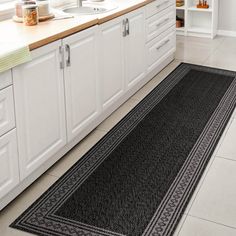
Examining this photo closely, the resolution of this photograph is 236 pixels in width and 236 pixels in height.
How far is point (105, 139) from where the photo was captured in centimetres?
346

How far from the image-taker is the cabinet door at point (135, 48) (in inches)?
153

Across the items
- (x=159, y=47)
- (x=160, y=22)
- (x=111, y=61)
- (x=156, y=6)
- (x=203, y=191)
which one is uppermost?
(x=156, y=6)

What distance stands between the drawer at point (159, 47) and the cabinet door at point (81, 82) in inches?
45.1

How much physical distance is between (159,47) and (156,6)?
409 mm

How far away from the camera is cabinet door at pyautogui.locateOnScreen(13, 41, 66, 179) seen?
2.59 metres

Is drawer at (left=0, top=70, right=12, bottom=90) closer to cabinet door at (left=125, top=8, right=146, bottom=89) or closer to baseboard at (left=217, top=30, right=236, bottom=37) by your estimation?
cabinet door at (left=125, top=8, right=146, bottom=89)

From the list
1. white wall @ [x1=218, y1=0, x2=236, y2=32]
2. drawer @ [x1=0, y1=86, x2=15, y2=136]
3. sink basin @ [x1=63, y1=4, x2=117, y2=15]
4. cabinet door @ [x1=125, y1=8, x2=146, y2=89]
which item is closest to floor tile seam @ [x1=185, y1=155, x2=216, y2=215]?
drawer @ [x1=0, y1=86, x2=15, y2=136]

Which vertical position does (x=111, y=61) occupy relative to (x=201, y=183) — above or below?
above

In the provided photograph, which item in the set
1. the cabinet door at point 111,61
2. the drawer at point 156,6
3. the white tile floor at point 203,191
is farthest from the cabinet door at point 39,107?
the drawer at point 156,6

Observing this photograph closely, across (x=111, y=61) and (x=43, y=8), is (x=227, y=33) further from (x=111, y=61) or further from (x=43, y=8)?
(x=43, y=8)

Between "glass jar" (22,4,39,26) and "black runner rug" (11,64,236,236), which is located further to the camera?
"glass jar" (22,4,39,26)

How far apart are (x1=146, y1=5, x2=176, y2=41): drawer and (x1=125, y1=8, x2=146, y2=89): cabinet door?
0.54 feet

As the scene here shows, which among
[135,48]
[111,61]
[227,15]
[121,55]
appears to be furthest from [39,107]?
[227,15]

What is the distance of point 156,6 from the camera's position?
14.4 feet
